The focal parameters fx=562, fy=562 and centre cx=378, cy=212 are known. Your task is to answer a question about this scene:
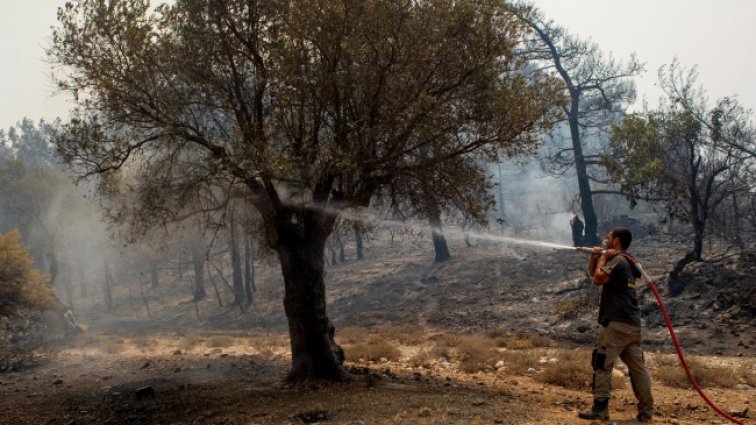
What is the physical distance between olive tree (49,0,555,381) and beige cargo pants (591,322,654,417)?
156 inches

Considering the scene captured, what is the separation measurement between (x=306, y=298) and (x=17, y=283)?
15540 mm

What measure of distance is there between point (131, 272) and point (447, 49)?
52531 millimetres

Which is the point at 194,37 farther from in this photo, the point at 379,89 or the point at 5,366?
the point at 5,366

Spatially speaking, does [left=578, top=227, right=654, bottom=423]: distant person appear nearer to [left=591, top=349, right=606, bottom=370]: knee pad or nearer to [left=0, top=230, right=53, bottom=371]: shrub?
[left=591, top=349, right=606, bottom=370]: knee pad

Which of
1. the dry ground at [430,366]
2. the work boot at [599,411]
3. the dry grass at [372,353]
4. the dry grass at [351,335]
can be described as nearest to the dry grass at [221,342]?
the dry ground at [430,366]

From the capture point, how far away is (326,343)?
10578mm

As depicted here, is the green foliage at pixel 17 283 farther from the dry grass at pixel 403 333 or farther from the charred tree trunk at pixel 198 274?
the charred tree trunk at pixel 198 274

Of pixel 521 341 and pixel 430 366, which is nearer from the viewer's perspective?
pixel 430 366

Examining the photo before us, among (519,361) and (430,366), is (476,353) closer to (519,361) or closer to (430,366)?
(430,366)

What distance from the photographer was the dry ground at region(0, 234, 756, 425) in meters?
8.31

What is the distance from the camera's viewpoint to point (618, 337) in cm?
712

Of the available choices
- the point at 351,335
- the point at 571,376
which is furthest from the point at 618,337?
the point at 351,335

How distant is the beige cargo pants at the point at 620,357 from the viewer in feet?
23.2

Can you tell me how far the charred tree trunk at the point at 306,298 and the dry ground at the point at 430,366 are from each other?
0.50 m
